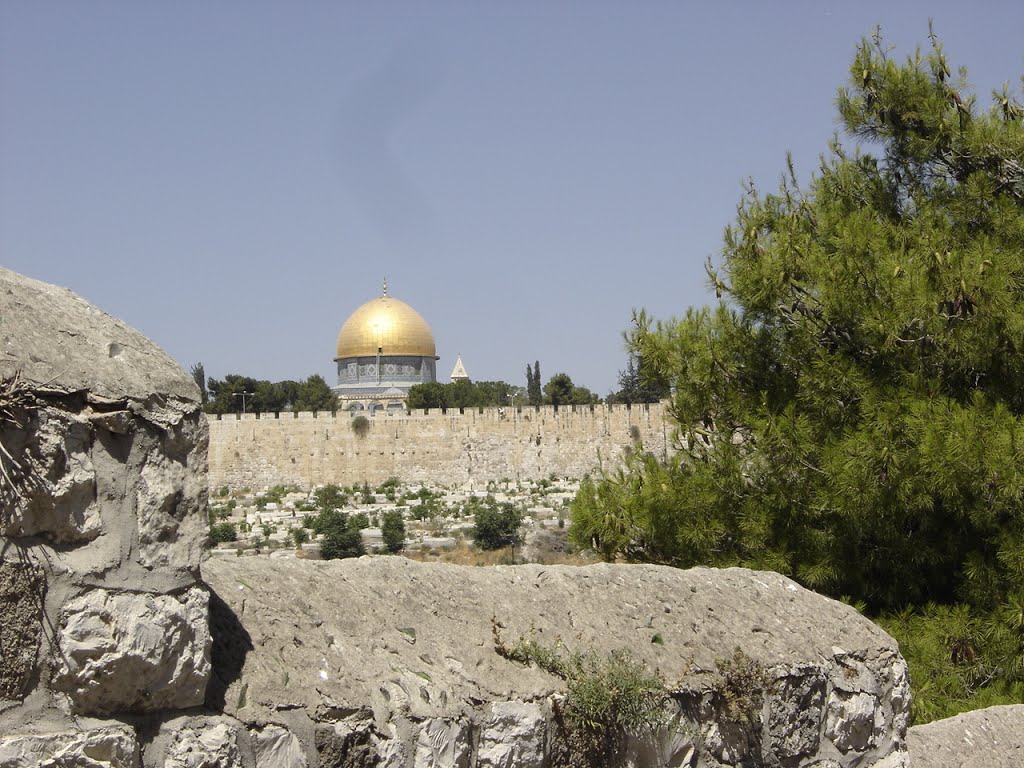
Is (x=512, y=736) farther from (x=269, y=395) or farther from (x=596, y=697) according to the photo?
(x=269, y=395)

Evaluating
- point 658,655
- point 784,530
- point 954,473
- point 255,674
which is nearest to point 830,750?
point 658,655

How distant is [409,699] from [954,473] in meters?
3.46

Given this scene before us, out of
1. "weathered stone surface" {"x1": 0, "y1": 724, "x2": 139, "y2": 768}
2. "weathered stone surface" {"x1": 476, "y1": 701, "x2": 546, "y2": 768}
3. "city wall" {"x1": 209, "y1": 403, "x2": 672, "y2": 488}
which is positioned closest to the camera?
"weathered stone surface" {"x1": 0, "y1": 724, "x2": 139, "y2": 768}

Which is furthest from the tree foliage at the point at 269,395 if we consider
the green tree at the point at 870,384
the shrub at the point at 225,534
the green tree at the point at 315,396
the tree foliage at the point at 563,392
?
the green tree at the point at 870,384

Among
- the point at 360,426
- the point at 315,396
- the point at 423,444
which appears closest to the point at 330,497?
the point at 360,426

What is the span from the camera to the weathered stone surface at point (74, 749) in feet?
5.01

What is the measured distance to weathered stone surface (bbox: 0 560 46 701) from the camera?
1.55 m

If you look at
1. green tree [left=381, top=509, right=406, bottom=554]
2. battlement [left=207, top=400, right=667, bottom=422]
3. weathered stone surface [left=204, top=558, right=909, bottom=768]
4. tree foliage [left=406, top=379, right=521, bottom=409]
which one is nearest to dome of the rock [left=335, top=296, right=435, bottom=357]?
tree foliage [left=406, top=379, right=521, bottom=409]

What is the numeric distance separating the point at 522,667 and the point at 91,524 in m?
0.97

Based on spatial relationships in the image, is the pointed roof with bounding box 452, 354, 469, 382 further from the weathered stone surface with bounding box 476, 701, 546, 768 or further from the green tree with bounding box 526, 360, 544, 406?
the weathered stone surface with bounding box 476, 701, 546, 768

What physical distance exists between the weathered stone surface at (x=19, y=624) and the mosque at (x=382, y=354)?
2042 inches

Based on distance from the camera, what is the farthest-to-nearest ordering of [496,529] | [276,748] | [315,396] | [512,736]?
[315,396]
[496,529]
[512,736]
[276,748]

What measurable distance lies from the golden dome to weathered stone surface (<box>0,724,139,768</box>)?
2116 inches

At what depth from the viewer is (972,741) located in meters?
3.30
